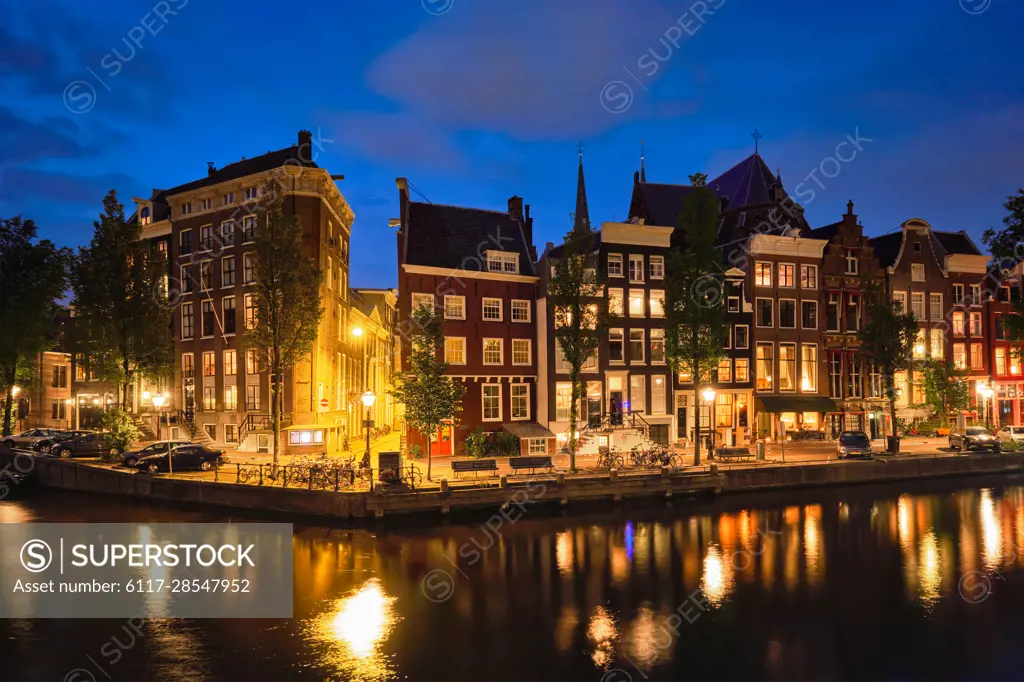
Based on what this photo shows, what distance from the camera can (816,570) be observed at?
27.3 m

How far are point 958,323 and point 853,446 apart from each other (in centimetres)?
2904

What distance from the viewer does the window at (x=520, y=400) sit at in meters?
51.5

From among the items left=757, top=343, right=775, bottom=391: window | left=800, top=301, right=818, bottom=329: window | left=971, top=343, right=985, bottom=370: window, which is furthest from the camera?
left=971, top=343, right=985, bottom=370: window

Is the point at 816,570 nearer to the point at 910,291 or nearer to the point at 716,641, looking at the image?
the point at 716,641

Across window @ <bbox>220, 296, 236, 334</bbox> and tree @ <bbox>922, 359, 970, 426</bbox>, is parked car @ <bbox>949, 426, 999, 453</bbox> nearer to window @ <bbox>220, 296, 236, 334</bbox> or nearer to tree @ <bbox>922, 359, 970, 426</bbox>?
tree @ <bbox>922, 359, 970, 426</bbox>

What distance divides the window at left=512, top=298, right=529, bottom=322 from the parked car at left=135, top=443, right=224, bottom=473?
849 inches

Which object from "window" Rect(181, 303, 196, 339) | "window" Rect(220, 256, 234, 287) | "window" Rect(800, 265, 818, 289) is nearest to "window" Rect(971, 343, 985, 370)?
"window" Rect(800, 265, 818, 289)

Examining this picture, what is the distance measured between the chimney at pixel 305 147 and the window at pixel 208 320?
12.8 meters

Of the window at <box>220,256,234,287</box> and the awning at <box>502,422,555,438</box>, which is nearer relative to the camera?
the awning at <box>502,422,555,438</box>

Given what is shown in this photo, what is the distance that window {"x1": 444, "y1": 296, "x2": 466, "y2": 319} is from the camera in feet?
164

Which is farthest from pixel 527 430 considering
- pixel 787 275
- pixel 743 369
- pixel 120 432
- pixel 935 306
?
pixel 935 306

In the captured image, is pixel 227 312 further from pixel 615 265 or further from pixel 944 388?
pixel 944 388

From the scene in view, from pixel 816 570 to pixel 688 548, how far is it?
4.99 m

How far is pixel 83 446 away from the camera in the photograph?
49062mm
